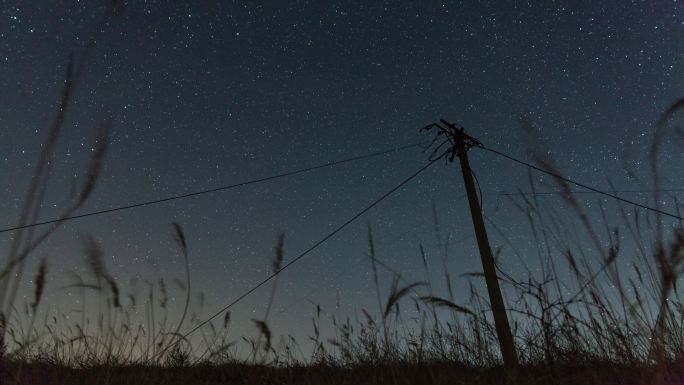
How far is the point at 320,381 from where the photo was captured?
11.7ft

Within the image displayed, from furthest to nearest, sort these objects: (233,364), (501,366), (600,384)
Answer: (233,364) < (501,366) < (600,384)

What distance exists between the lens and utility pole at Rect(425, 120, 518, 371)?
3.99 m

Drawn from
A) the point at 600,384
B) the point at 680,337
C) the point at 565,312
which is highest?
the point at 565,312

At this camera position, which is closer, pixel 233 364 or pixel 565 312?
pixel 565 312

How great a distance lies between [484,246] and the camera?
4.55 meters

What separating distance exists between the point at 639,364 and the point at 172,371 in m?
3.50

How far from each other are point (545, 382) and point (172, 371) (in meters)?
2.99

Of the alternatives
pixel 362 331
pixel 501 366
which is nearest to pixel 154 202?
pixel 362 331

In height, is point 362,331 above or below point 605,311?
above

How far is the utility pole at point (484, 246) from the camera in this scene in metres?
3.99

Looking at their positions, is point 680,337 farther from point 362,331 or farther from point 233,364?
point 233,364

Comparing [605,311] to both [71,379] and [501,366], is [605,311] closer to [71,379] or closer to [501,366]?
[501,366]

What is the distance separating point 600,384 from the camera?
2.60 m

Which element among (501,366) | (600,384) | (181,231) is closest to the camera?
(600,384)
